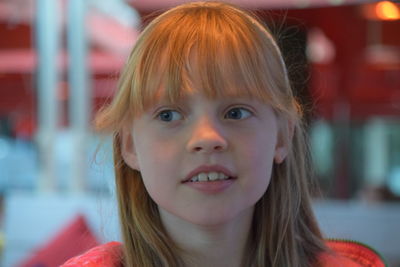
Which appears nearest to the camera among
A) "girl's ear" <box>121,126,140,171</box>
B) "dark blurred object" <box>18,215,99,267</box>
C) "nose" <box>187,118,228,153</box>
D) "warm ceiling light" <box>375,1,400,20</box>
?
"nose" <box>187,118,228,153</box>

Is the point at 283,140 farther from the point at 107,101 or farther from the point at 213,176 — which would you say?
the point at 107,101

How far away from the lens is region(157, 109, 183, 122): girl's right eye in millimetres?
785

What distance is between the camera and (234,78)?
78 centimetres

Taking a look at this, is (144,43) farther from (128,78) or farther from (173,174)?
(173,174)

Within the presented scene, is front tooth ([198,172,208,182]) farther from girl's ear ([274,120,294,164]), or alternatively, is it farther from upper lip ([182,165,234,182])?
girl's ear ([274,120,294,164])

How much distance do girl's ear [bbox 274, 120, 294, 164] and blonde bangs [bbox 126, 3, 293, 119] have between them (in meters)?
0.03

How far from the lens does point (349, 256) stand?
1.01 metres

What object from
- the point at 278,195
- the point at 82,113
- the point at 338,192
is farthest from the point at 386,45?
the point at 278,195

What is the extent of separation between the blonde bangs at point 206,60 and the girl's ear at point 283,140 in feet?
0.10

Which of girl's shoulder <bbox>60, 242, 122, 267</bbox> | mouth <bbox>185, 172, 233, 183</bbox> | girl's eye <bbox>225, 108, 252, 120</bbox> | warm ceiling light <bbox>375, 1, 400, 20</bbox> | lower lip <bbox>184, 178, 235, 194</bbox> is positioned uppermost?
warm ceiling light <bbox>375, 1, 400, 20</bbox>

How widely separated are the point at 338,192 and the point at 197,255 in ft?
16.8

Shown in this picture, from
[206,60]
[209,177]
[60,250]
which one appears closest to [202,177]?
[209,177]

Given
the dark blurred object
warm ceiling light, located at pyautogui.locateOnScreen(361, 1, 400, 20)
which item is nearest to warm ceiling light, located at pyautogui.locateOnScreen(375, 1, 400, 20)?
warm ceiling light, located at pyautogui.locateOnScreen(361, 1, 400, 20)

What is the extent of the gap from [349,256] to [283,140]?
0.24 metres
